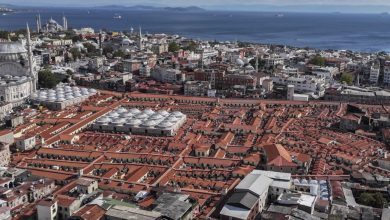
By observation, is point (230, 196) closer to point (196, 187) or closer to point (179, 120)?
point (196, 187)

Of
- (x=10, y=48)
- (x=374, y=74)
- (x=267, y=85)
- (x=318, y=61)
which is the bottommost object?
(x=267, y=85)

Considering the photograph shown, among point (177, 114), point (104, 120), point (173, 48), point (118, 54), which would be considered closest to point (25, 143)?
point (104, 120)

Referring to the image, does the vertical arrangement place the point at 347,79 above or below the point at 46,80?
above

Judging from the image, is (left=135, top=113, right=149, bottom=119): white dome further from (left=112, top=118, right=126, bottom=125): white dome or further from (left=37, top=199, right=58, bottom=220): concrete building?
(left=37, top=199, right=58, bottom=220): concrete building

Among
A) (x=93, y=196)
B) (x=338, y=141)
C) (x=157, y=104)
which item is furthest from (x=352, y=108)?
Answer: (x=93, y=196)

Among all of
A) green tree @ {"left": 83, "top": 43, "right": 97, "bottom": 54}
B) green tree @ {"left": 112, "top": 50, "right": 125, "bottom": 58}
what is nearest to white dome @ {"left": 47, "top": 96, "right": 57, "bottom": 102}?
green tree @ {"left": 112, "top": 50, "right": 125, "bottom": 58}

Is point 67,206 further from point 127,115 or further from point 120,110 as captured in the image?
point 120,110

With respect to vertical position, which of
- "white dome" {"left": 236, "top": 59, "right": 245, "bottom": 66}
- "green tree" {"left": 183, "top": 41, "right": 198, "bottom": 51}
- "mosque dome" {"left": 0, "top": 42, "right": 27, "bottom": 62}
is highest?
"mosque dome" {"left": 0, "top": 42, "right": 27, "bottom": 62}

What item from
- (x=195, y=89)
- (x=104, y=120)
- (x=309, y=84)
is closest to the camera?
(x=104, y=120)
